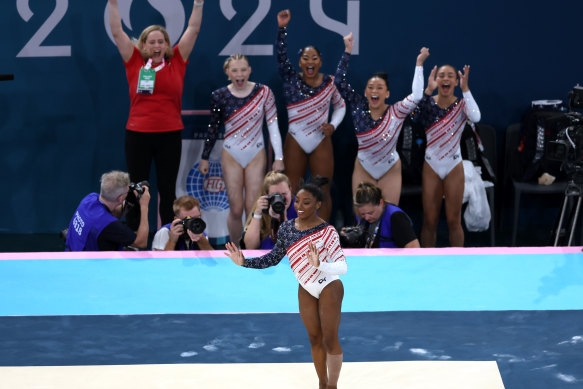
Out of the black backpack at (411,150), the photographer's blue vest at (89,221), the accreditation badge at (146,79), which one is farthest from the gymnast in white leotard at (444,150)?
the photographer's blue vest at (89,221)

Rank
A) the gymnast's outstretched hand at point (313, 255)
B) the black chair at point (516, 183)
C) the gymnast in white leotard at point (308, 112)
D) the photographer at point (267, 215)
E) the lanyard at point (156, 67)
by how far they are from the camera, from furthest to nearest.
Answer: the black chair at point (516, 183)
the gymnast in white leotard at point (308, 112)
the lanyard at point (156, 67)
the photographer at point (267, 215)
the gymnast's outstretched hand at point (313, 255)

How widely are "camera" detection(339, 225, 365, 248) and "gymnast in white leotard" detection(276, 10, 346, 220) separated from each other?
1.02 meters

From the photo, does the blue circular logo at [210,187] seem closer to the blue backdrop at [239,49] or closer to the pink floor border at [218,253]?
the blue backdrop at [239,49]

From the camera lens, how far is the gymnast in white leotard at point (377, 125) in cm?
646

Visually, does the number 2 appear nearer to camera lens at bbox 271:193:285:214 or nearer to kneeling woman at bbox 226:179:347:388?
camera lens at bbox 271:193:285:214

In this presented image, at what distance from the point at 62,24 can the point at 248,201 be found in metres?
2.27

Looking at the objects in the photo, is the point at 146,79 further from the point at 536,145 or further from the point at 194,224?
the point at 536,145

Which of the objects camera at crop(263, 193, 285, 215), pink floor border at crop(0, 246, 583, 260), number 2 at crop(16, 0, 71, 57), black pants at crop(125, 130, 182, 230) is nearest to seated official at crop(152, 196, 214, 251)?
pink floor border at crop(0, 246, 583, 260)

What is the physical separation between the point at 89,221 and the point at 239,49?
2548 mm

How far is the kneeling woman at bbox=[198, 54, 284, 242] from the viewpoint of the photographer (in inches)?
262

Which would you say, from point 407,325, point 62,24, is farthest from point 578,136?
point 62,24

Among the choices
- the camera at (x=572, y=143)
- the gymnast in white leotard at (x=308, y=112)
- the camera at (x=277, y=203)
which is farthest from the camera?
the gymnast in white leotard at (x=308, y=112)

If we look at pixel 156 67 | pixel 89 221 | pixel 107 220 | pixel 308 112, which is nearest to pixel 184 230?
pixel 107 220

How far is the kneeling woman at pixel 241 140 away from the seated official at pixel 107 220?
1.25 meters
